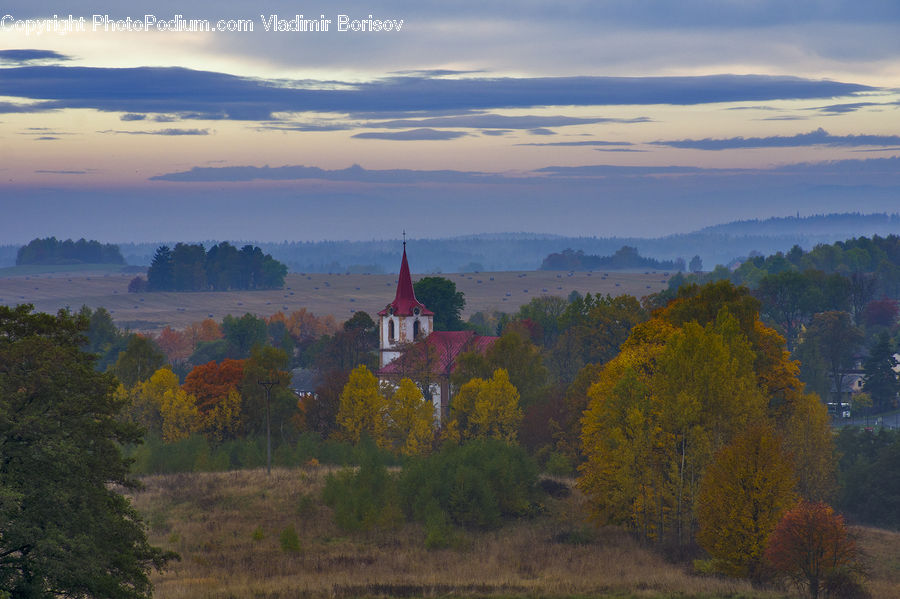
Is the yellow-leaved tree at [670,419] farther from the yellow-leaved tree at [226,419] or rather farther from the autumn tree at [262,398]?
the yellow-leaved tree at [226,419]

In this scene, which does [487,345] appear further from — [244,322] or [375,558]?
[244,322]

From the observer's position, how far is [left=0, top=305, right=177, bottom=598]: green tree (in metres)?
27.8

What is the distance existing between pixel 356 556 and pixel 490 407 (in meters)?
29.4

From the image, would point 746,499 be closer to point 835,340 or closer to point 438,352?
point 438,352

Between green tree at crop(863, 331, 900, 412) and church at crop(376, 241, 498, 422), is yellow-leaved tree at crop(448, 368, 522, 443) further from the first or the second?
green tree at crop(863, 331, 900, 412)

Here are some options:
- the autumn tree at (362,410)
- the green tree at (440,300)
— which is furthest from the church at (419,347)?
the green tree at (440,300)

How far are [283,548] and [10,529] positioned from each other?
27716 millimetres

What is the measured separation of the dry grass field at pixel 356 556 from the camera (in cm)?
4506

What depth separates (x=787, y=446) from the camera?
194 ft

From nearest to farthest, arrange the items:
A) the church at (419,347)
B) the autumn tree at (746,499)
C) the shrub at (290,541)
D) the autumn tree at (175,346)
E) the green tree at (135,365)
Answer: the autumn tree at (746,499), the shrub at (290,541), the church at (419,347), the green tree at (135,365), the autumn tree at (175,346)

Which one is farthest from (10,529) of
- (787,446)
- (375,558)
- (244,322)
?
(244,322)

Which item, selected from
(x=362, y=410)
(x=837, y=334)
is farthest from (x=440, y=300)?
(x=837, y=334)

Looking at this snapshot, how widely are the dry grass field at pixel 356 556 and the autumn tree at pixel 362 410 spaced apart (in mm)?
14449

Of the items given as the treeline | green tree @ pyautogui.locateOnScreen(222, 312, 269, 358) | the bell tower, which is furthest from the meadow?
green tree @ pyautogui.locateOnScreen(222, 312, 269, 358)
